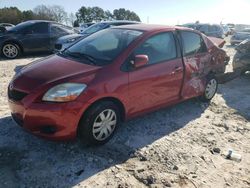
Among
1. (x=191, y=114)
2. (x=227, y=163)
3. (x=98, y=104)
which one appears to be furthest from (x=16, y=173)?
(x=191, y=114)

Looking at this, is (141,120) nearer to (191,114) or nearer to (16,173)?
(191,114)

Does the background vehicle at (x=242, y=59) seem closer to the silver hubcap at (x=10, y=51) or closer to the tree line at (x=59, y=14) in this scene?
the silver hubcap at (x=10, y=51)

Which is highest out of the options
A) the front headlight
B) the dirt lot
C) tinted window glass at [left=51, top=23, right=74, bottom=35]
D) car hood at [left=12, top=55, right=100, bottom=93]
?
tinted window glass at [left=51, top=23, right=74, bottom=35]

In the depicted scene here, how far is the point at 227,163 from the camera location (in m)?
4.20

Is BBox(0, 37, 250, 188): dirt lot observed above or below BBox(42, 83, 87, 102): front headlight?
below

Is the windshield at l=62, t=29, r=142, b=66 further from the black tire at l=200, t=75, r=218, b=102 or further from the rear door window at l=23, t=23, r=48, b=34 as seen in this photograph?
the rear door window at l=23, t=23, r=48, b=34

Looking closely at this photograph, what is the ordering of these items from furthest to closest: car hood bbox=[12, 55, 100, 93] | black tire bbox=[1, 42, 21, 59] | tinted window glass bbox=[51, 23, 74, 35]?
tinted window glass bbox=[51, 23, 74, 35] → black tire bbox=[1, 42, 21, 59] → car hood bbox=[12, 55, 100, 93]

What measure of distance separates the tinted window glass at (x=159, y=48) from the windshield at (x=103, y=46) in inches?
8.5

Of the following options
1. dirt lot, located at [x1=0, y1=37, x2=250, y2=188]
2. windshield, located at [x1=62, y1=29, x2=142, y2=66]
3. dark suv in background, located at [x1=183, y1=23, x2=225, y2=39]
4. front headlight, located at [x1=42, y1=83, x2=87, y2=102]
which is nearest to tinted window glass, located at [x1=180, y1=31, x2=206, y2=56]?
windshield, located at [x1=62, y1=29, x2=142, y2=66]

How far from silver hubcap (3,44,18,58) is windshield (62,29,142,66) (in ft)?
22.6

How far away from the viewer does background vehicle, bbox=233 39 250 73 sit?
9.03m

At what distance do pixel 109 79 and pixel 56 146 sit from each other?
1213 millimetres

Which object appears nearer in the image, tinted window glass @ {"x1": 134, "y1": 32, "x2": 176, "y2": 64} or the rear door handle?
tinted window glass @ {"x1": 134, "y1": 32, "x2": 176, "y2": 64}

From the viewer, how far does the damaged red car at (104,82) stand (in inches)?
153
